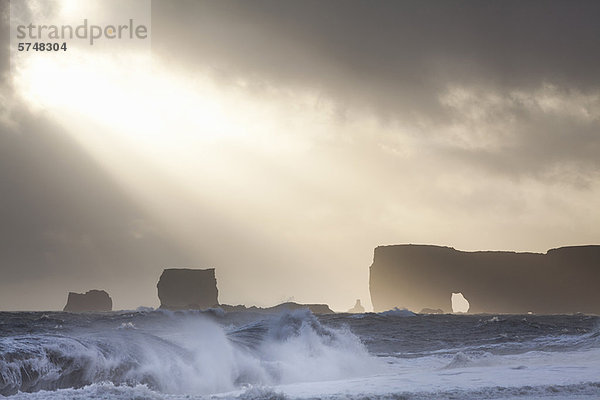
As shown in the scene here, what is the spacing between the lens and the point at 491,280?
367ft

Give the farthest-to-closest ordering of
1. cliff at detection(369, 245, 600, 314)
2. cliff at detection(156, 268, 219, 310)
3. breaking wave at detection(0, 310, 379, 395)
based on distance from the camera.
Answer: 1. cliff at detection(156, 268, 219, 310)
2. cliff at detection(369, 245, 600, 314)
3. breaking wave at detection(0, 310, 379, 395)

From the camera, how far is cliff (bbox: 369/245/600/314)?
349ft

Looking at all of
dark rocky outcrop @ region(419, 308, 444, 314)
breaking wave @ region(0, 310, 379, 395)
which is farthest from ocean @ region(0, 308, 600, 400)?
dark rocky outcrop @ region(419, 308, 444, 314)

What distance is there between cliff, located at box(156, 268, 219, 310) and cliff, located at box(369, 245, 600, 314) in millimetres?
31508

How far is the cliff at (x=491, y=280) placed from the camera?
106 meters

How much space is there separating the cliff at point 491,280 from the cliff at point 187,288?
103 ft

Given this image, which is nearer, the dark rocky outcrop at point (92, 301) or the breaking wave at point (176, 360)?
the breaking wave at point (176, 360)

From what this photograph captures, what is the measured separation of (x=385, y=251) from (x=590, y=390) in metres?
Answer: 110

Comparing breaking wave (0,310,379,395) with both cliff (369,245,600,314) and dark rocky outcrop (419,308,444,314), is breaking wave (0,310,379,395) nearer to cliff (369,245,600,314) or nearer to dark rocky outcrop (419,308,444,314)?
dark rocky outcrop (419,308,444,314)

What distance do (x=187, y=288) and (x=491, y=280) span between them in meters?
56.6

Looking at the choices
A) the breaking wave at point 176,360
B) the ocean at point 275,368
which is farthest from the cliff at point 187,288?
the breaking wave at point 176,360

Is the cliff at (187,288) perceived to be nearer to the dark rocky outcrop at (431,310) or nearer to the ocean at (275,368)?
the dark rocky outcrop at (431,310)

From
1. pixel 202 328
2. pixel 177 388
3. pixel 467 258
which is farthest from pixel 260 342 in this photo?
pixel 467 258

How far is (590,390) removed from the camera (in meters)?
11.7
